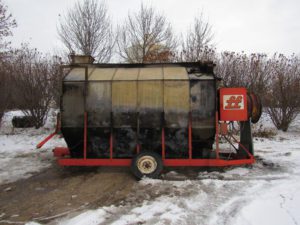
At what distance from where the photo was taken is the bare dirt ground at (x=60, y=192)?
451 cm

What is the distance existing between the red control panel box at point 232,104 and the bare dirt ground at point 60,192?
8.83ft

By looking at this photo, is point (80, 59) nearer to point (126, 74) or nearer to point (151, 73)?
point (126, 74)

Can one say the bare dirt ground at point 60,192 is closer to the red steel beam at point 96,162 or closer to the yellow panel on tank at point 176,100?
the red steel beam at point 96,162

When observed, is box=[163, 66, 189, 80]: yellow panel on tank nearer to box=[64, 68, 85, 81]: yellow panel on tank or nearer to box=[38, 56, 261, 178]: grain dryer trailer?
box=[38, 56, 261, 178]: grain dryer trailer

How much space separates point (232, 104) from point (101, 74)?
10.7ft

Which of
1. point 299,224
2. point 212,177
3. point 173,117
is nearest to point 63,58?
point 173,117

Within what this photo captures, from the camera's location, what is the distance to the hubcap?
20.1 feet

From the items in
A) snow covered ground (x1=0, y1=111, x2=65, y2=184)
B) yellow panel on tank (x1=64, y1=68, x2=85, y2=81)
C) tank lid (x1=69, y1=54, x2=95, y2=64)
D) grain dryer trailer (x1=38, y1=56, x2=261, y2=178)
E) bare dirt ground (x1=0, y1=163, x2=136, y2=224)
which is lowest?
bare dirt ground (x1=0, y1=163, x2=136, y2=224)

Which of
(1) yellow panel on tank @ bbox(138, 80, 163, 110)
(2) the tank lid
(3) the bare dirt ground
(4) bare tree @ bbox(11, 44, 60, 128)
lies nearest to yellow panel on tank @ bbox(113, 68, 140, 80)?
(1) yellow panel on tank @ bbox(138, 80, 163, 110)

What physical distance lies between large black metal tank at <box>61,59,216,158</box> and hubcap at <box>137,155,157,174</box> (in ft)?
1.29

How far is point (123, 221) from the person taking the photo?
13.4 feet

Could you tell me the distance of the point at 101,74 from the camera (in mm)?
6676

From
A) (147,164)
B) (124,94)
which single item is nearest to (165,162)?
(147,164)

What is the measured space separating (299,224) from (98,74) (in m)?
5.12
